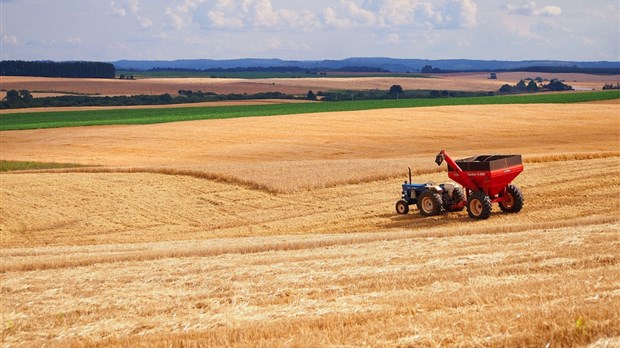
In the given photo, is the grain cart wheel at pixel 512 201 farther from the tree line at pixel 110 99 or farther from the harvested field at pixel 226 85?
the harvested field at pixel 226 85

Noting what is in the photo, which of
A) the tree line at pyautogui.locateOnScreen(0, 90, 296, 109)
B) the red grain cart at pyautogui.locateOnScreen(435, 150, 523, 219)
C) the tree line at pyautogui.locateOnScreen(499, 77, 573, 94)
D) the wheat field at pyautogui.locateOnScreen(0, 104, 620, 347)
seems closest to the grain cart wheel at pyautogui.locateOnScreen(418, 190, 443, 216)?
the wheat field at pyautogui.locateOnScreen(0, 104, 620, 347)

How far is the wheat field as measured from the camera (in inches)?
369

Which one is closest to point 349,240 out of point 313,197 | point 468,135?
point 313,197

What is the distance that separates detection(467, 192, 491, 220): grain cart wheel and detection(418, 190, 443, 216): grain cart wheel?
100 cm

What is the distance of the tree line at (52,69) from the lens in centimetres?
16200

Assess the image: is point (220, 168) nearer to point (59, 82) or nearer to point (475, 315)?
point (475, 315)

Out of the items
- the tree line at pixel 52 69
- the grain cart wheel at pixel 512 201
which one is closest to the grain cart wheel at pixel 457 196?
the grain cart wheel at pixel 512 201

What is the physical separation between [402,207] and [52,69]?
147132 millimetres

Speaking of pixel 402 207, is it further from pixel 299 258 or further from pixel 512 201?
pixel 299 258

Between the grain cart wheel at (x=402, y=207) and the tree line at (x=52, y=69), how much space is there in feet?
478

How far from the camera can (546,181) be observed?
29594 mm

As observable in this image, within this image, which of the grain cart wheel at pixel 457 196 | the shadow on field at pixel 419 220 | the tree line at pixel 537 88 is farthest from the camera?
the tree line at pixel 537 88

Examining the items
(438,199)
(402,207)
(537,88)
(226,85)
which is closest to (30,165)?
(402,207)

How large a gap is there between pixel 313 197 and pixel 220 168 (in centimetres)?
757
